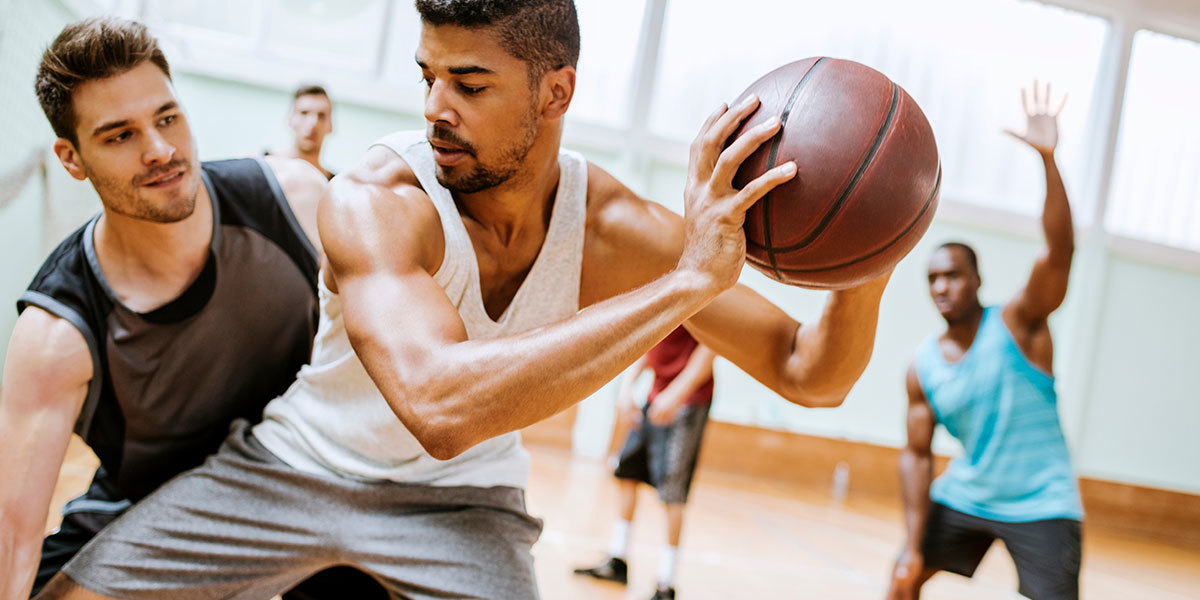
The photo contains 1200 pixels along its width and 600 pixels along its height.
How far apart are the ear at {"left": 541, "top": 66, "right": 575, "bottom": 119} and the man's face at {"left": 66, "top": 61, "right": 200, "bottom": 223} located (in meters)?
0.91

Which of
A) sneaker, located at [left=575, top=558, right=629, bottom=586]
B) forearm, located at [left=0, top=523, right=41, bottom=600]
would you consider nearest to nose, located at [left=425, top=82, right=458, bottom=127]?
forearm, located at [left=0, top=523, right=41, bottom=600]

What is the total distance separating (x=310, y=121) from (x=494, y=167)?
4.19 meters

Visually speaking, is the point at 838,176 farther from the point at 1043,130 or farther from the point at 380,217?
the point at 1043,130

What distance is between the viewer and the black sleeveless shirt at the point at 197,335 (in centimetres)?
203

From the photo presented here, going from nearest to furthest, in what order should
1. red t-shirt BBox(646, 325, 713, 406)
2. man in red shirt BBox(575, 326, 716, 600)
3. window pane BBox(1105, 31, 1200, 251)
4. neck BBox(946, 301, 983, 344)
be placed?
neck BBox(946, 301, 983, 344) < man in red shirt BBox(575, 326, 716, 600) < red t-shirt BBox(646, 325, 713, 406) < window pane BBox(1105, 31, 1200, 251)

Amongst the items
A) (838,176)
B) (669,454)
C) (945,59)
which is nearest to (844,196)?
(838,176)

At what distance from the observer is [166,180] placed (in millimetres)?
2094

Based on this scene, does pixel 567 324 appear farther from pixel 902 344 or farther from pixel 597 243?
pixel 902 344

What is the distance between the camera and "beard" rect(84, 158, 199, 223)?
6.79 feet

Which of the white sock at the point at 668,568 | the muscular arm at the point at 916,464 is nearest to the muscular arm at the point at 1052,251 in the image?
the muscular arm at the point at 916,464

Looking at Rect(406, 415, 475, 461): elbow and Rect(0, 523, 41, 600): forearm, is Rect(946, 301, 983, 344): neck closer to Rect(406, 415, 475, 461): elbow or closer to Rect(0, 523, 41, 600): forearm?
Rect(406, 415, 475, 461): elbow

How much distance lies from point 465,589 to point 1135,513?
29.5 ft

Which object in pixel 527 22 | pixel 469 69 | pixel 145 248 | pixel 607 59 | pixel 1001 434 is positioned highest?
pixel 607 59

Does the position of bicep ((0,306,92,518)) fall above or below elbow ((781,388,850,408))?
below
